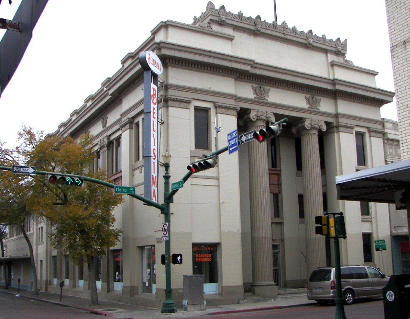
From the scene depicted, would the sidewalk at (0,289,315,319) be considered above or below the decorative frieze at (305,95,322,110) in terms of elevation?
below

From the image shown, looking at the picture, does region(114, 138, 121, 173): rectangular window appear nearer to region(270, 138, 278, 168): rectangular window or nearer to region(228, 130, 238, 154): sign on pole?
region(270, 138, 278, 168): rectangular window

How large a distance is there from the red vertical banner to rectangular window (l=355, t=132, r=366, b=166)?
17.2m

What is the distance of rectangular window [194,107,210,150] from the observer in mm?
29109

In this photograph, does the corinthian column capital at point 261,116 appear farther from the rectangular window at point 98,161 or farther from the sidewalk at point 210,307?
the rectangular window at point 98,161

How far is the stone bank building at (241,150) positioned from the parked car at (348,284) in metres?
4.60

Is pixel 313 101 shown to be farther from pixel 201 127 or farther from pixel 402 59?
pixel 402 59

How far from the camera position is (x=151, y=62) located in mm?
25297

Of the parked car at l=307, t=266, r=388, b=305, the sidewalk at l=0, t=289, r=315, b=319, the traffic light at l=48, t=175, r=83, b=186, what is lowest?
the sidewalk at l=0, t=289, r=315, b=319

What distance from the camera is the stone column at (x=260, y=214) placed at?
29841 millimetres

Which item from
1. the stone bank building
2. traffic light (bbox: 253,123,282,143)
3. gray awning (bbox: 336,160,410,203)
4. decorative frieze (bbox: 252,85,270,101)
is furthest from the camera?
decorative frieze (bbox: 252,85,270,101)

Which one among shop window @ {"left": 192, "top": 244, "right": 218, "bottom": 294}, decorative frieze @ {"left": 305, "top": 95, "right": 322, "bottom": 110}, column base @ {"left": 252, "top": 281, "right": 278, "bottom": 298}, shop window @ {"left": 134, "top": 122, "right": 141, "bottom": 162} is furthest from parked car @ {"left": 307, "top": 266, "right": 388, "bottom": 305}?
shop window @ {"left": 134, "top": 122, "right": 141, "bottom": 162}

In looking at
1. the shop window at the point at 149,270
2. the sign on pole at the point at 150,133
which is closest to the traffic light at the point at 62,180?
the sign on pole at the point at 150,133

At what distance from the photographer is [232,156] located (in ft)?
97.6

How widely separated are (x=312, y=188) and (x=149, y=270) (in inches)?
487
